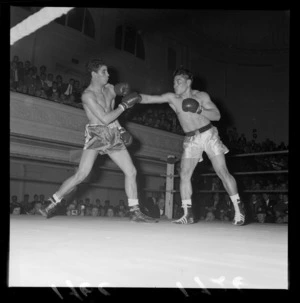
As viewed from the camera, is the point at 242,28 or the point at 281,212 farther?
the point at 242,28

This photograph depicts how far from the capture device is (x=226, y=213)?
475 centimetres

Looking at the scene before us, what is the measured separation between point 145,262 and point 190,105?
5.41 feet

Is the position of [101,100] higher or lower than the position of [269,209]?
higher

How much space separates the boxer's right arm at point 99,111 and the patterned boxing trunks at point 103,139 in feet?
0.26

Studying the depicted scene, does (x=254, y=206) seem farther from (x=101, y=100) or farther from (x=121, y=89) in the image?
(x=101, y=100)

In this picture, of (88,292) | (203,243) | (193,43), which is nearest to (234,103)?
(193,43)

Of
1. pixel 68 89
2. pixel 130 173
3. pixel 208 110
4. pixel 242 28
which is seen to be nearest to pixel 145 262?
pixel 130 173

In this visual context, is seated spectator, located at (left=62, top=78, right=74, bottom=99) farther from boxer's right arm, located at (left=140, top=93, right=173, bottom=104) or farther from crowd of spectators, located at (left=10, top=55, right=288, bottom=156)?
boxer's right arm, located at (left=140, top=93, right=173, bottom=104)

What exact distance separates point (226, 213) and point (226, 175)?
6.80 ft

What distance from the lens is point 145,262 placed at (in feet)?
4.26

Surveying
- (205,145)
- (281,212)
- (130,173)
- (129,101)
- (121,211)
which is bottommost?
(121,211)

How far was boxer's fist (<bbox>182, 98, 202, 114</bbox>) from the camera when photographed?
2727 mm

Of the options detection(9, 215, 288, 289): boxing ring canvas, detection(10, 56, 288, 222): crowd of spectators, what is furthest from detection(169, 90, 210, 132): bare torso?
detection(9, 215, 288, 289): boxing ring canvas

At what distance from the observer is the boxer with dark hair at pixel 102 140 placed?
280cm
